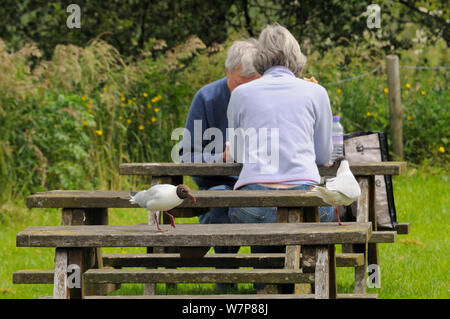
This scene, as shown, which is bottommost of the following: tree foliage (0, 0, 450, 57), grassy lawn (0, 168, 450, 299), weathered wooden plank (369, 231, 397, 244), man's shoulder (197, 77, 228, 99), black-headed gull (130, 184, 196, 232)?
grassy lawn (0, 168, 450, 299)

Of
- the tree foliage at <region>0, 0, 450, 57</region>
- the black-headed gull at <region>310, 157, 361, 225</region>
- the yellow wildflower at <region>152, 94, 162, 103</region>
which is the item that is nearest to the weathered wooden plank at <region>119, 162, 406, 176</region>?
the black-headed gull at <region>310, 157, 361, 225</region>

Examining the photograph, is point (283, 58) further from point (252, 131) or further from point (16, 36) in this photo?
point (16, 36)

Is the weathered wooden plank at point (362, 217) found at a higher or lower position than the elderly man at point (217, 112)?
lower

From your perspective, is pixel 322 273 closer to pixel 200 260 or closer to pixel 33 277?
pixel 200 260

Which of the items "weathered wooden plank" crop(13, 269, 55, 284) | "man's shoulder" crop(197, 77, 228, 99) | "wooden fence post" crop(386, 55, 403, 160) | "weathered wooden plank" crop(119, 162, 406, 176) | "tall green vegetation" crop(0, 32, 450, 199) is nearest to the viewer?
"weathered wooden plank" crop(13, 269, 55, 284)

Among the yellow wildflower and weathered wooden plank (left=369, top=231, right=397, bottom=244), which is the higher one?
the yellow wildflower

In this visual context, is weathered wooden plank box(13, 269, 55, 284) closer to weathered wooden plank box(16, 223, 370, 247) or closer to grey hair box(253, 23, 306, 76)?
weathered wooden plank box(16, 223, 370, 247)

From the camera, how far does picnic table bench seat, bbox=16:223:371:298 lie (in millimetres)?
3293

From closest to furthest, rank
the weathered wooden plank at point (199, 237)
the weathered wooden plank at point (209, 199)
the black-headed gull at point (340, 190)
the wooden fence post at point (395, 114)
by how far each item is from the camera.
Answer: the weathered wooden plank at point (199, 237)
the black-headed gull at point (340, 190)
the weathered wooden plank at point (209, 199)
the wooden fence post at point (395, 114)

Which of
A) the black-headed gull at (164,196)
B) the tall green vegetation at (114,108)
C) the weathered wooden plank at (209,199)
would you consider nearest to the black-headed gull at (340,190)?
the weathered wooden plank at (209,199)

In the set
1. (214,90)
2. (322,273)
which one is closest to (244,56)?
(214,90)

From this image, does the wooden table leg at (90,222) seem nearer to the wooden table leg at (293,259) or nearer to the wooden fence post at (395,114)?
the wooden table leg at (293,259)

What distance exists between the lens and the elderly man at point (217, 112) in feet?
17.0

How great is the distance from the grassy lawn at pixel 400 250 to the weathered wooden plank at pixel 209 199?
1.11 meters
